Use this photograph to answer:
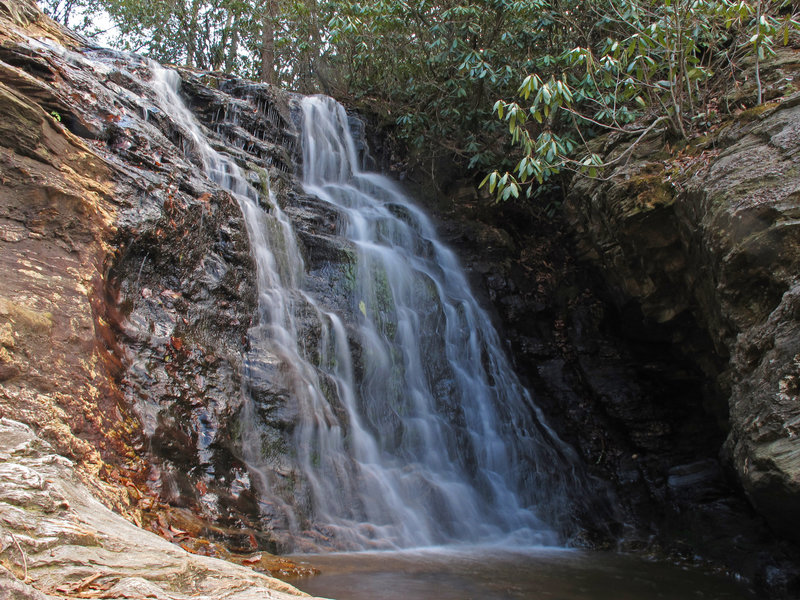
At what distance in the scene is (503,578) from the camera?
5008 millimetres

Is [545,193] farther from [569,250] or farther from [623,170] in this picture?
[623,170]

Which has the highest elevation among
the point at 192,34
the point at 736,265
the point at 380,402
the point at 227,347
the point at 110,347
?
the point at 192,34

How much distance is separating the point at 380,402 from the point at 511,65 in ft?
24.9

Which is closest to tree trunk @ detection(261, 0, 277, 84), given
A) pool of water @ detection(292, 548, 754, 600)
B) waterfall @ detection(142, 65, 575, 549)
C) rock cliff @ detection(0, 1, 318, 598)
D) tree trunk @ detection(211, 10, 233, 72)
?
tree trunk @ detection(211, 10, 233, 72)

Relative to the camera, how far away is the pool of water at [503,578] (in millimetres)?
4263

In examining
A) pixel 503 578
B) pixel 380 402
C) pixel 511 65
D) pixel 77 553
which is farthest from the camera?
pixel 511 65

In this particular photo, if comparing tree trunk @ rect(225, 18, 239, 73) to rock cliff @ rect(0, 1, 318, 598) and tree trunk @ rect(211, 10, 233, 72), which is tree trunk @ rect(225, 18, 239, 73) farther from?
rock cliff @ rect(0, 1, 318, 598)

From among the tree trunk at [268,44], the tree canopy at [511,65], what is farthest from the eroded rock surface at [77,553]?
the tree trunk at [268,44]

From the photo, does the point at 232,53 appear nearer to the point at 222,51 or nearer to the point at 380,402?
the point at 222,51

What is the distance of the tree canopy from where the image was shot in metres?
7.30

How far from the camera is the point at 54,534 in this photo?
2.22 metres

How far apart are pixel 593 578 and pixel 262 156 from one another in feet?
28.7

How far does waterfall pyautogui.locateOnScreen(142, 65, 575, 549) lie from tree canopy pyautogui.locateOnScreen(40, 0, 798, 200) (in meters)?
2.52

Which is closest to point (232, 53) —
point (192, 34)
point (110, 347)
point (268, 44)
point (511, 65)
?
point (192, 34)
